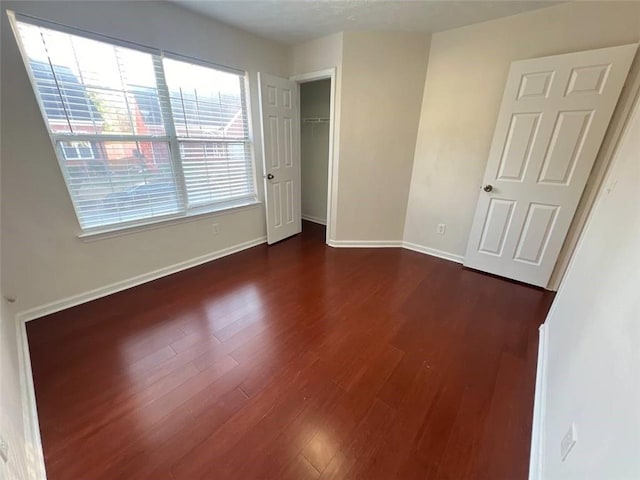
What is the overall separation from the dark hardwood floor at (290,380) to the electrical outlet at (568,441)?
0.31 meters

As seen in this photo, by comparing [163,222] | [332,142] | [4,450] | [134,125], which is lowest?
[4,450]

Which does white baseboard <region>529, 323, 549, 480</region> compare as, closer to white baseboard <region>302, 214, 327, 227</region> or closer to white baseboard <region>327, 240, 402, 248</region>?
white baseboard <region>327, 240, 402, 248</region>

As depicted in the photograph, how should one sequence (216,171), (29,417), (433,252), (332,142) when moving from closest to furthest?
(29,417)
(216,171)
(332,142)
(433,252)

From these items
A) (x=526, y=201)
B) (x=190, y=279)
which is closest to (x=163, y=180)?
(x=190, y=279)

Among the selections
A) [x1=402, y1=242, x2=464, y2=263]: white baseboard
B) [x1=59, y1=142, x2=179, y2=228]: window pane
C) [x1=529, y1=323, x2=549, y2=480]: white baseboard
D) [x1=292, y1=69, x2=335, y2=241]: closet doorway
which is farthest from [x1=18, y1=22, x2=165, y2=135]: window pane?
[x1=529, y1=323, x2=549, y2=480]: white baseboard

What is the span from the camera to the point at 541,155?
7.66ft

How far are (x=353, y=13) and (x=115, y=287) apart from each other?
3296 millimetres

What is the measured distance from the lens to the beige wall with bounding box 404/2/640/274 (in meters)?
2.03

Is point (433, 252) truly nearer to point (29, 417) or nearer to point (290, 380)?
point (290, 380)

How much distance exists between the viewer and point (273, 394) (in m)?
1.48

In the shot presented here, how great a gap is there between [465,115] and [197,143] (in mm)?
2824

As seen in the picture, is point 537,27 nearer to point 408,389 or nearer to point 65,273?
point 408,389

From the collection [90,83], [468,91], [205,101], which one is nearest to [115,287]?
[90,83]

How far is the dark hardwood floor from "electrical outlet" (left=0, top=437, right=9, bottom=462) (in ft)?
1.53
